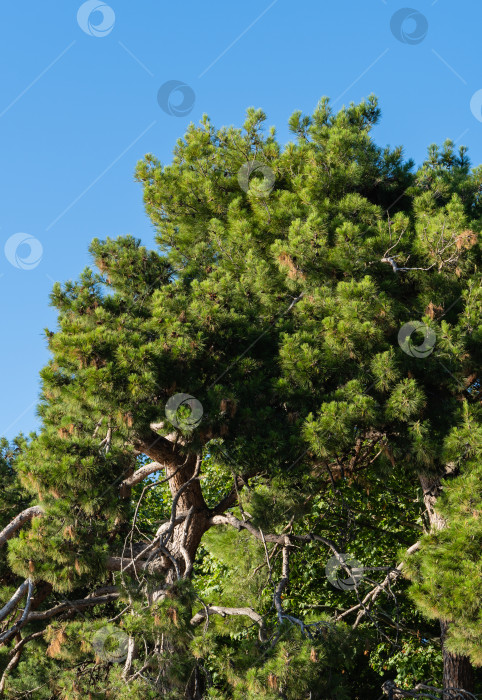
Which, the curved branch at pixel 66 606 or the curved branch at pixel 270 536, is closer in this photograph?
the curved branch at pixel 66 606

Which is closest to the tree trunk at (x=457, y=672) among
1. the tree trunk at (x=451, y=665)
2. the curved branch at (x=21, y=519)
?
the tree trunk at (x=451, y=665)

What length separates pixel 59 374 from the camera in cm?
596

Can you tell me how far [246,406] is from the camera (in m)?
6.23

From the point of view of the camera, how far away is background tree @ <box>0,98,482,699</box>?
558 cm

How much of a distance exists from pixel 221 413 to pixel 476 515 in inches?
93.8

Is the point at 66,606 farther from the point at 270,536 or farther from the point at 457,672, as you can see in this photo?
the point at 457,672

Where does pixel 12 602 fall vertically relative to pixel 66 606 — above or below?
above

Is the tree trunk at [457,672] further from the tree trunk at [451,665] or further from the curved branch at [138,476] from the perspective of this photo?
the curved branch at [138,476]

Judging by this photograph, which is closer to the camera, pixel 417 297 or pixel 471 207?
pixel 417 297

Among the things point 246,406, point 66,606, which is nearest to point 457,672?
point 246,406

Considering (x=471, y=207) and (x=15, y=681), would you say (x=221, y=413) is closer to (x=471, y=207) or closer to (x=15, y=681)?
(x=15, y=681)

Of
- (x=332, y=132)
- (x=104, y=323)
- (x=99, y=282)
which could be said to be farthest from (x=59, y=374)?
(x=332, y=132)

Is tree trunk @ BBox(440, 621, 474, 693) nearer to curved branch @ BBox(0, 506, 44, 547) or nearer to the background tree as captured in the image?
the background tree

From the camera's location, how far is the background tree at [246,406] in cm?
558
